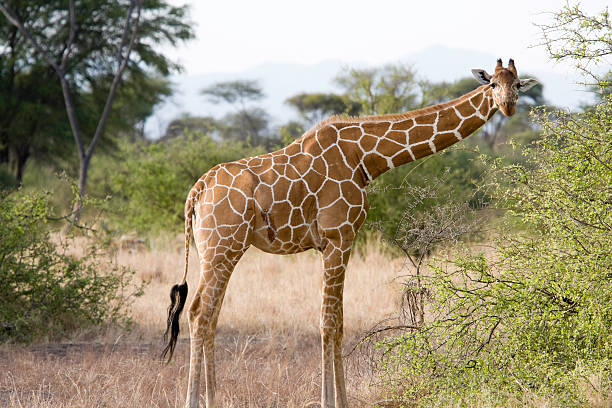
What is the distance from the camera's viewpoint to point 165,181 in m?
13.9

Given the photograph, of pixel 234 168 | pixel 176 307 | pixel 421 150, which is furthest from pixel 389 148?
pixel 176 307

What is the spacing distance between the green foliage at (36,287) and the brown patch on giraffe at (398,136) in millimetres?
3989

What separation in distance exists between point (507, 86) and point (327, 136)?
1.27 m

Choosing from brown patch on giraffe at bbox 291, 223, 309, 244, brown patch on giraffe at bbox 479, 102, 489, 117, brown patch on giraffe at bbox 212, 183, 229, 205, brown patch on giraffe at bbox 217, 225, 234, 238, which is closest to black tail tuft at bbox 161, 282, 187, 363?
brown patch on giraffe at bbox 217, 225, 234, 238

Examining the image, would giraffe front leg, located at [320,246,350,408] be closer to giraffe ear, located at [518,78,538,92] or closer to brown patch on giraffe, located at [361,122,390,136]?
brown patch on giraffe, located at [361,122,390,136]

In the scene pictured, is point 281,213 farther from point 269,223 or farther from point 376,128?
point 376,128

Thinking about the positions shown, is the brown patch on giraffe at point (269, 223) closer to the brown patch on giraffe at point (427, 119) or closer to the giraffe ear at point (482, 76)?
the brown patch on giraffe at point (427, 119)

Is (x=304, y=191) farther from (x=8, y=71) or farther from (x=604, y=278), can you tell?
(x=8, y=71)

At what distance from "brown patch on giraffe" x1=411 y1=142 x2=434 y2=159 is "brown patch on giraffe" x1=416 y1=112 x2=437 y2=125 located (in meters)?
0.15

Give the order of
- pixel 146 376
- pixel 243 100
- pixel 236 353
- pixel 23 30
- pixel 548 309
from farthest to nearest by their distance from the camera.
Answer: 1. pixel 243 100
2. pixel 23 30
3. pixel 236 353
4. pixel 146 376
5. pixel 548 309

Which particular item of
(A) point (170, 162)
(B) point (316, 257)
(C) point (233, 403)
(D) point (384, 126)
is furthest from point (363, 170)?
(A) point (170, 162)

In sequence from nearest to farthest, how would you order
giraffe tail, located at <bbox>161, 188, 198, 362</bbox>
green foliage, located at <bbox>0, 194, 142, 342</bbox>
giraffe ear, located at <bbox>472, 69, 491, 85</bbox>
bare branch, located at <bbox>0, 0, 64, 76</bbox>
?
giraffe ear, located at <bbox>472, 69, 491, 85</bbox>
giraffe tail, located at <bbox>161, 188, 198, 362</bbox>
green foliage, located at <bbox>0, 194, 142, 342</bbox>
bare branch, located at <bbox>0, 0, 64, 76</bbox>

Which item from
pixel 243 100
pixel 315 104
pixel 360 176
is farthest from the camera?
pixel 243 100

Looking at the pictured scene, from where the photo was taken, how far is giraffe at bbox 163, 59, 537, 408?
4.33 meters
